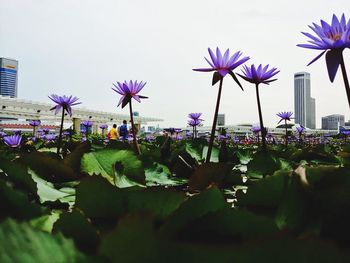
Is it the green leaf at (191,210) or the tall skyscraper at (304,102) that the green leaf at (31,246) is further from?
the tall skyscraper at (304,102)

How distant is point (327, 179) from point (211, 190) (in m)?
0.24

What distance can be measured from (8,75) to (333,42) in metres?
169

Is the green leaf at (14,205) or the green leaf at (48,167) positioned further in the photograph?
the green leaf at (48,167)

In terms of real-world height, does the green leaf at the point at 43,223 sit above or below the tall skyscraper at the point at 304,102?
below

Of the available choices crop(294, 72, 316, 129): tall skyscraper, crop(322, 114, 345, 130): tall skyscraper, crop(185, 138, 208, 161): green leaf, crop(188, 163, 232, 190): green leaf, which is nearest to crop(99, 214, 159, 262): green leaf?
crop(188, 163, 232, 190): green leaf

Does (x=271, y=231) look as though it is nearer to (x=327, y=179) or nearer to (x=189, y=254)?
(x=189, y=254)

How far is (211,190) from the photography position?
45 centimetres

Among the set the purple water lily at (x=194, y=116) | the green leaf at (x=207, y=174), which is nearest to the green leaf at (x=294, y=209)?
the green leaf at (x=207, y=174)

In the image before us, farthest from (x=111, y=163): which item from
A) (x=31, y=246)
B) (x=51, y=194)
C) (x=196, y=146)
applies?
(x=31, y=246)

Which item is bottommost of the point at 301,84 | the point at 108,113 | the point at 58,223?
the point at 58,223

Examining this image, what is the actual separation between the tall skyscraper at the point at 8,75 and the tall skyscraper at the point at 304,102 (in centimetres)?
12499

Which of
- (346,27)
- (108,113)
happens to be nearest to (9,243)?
(346,27)

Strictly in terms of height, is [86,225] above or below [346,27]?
below

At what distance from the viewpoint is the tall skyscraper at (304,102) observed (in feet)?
434
